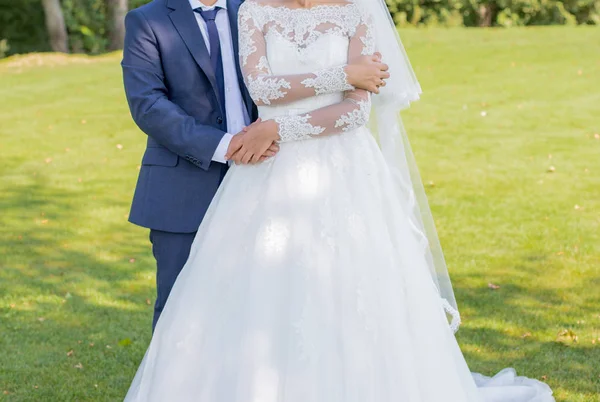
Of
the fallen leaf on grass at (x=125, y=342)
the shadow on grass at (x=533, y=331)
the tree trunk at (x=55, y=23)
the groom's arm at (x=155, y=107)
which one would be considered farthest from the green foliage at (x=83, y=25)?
the groom's arm at (x=155, y=107)

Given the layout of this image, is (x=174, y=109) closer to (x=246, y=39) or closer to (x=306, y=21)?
(x=246, y=39)

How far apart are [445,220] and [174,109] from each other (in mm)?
6027

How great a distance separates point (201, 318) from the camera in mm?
3830

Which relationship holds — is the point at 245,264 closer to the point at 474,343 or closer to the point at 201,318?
the point at 201,318

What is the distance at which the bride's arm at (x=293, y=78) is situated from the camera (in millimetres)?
3781

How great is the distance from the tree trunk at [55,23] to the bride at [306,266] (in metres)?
23.8

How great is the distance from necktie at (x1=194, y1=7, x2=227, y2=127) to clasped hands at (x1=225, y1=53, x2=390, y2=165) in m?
0.35

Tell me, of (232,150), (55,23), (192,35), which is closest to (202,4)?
(192,35)

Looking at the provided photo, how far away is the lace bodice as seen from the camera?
3.79m

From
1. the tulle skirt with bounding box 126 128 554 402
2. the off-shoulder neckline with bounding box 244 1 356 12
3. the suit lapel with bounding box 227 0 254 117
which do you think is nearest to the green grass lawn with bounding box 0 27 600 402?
the tulle skirt with bounding box 126 128 554 402

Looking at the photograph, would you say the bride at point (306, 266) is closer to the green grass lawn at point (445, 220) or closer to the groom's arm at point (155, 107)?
the groom's arm at point (155, 107)

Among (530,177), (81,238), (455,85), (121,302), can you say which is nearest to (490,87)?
(455,85)

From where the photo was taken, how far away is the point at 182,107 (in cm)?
414

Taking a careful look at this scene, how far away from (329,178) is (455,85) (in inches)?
550
